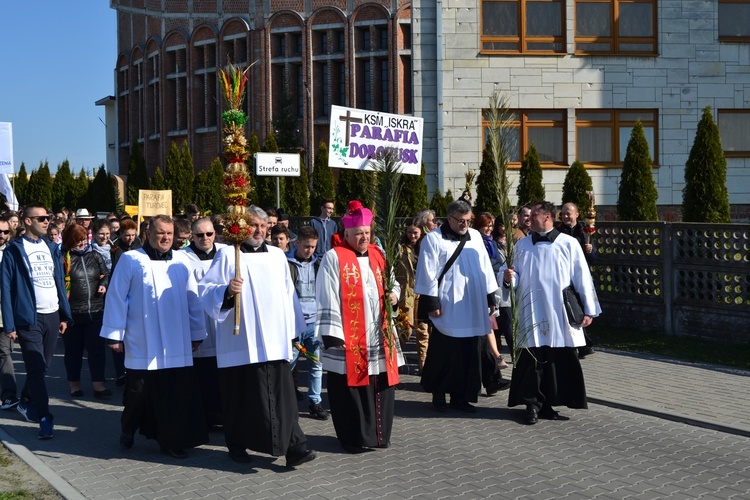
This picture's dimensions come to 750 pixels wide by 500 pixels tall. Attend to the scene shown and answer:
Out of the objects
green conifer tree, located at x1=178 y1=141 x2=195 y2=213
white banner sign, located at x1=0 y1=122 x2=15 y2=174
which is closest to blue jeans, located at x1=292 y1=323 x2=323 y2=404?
white banner sign, located at x1=0 y1=122 x2=15 y2=174

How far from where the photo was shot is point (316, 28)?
45.4 metres

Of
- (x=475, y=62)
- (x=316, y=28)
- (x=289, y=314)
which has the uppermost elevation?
(x=316, y=28)

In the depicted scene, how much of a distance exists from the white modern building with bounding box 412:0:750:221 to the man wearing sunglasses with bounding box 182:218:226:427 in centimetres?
1769

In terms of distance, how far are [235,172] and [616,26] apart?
21321mm

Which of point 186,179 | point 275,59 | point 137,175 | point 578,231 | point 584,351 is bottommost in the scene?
point 584,351

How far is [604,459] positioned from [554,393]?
1.61 meters

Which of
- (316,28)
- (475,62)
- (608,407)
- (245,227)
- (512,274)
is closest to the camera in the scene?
(245,227)

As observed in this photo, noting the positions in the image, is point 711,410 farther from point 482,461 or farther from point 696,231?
point 696,231

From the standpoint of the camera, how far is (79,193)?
50344 mm

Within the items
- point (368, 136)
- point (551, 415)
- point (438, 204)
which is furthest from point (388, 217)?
point (438, 204)

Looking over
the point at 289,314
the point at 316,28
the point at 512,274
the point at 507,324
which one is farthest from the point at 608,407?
the point at 316,28

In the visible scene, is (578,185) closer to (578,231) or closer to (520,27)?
(520,27)

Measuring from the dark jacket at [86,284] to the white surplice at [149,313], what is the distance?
3111 mm

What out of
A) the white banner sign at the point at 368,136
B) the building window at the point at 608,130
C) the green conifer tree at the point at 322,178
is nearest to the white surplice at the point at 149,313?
the white banner sign at the point at 368,136
